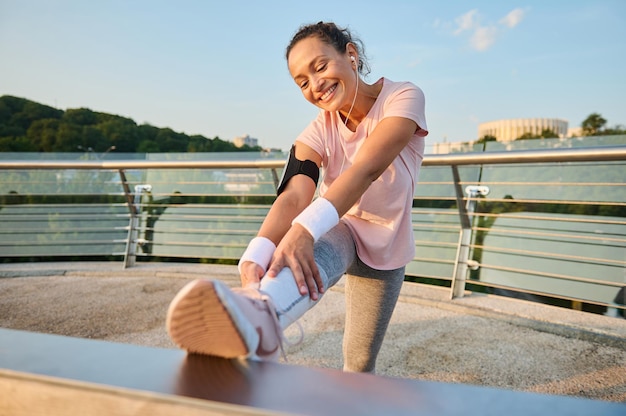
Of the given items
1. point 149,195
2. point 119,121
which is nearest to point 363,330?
point 149,195

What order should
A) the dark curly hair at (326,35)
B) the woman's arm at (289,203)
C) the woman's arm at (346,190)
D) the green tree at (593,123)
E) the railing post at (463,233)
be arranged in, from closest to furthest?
the woman's arm at (346,190), the woman's arm at (289,203), the dark curly hair at (326,35), the railing post at (463,233), the green tree at (593,123)

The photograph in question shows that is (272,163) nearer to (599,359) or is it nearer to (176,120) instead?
(599,359)

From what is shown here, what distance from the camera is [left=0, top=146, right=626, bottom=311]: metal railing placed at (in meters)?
3.46

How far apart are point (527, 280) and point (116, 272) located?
3.91 metres

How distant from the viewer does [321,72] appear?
1.64 meters

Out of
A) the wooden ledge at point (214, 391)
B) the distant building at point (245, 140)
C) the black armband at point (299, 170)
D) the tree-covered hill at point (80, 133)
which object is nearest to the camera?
the wooden ledge at point (214, 391)

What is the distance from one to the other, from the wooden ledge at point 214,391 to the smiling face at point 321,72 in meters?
1.17

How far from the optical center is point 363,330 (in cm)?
185

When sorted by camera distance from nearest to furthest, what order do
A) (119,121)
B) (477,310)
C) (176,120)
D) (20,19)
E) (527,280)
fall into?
1. (477,310)
2. (527,280)
3. (20,19)
4. (119,121)
5. (176,120)

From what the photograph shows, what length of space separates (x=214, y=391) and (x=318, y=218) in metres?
0.77

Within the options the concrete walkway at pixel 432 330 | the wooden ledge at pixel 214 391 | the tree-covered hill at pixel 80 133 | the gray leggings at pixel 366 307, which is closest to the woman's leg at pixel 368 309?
the gray leggings at pixel 366 307

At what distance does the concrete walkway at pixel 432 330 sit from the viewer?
2.50 meters

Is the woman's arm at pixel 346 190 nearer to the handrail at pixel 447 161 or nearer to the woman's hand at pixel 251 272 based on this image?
the woman's hand at pixel 251 272

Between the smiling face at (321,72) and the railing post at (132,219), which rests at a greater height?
the smiling face at (321,72)
